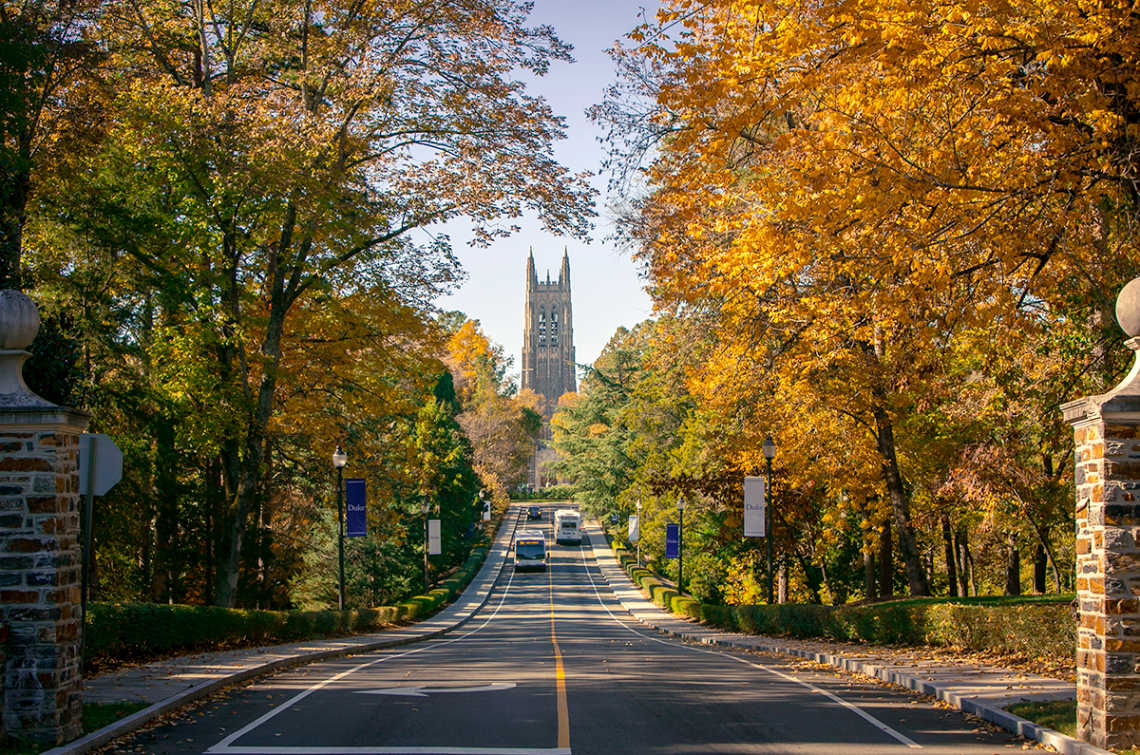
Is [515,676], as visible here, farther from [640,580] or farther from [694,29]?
[640,580]

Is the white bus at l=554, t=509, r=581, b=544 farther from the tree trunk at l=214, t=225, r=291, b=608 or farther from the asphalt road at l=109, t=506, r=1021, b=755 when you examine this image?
the asphalt road at l=109, t=506, r=1021, b=755

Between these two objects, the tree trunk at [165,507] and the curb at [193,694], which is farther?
the tree trunk at [165,507]

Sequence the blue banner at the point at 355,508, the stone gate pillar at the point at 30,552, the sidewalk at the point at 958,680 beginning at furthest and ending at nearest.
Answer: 1. the blue banner at the point at 355,508
2. the sidewalk at the point at 958,680
3. the stone gate pillar at the point at 30,552

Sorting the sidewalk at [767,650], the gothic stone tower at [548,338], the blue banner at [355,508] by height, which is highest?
the gothic stone tower at [548,338]

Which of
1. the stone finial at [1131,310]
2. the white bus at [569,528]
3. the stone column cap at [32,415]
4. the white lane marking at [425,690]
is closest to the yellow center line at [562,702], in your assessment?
the white lane marking at [425,690]

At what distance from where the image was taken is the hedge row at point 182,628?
12531 mm

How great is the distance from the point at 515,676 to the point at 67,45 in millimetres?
12836

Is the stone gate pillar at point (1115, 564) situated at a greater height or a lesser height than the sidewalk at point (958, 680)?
greater

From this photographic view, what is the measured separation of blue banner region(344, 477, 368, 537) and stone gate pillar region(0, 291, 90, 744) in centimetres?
1531

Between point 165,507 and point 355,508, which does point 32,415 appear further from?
point 165,507

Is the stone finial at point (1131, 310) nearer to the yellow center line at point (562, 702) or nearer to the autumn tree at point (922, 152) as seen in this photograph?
the autumn tree at point (922, 152)

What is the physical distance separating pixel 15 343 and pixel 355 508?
16123mm

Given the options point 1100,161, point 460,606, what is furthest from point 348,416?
point 1100,161

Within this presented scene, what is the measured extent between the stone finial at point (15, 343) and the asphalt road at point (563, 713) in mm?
3144
